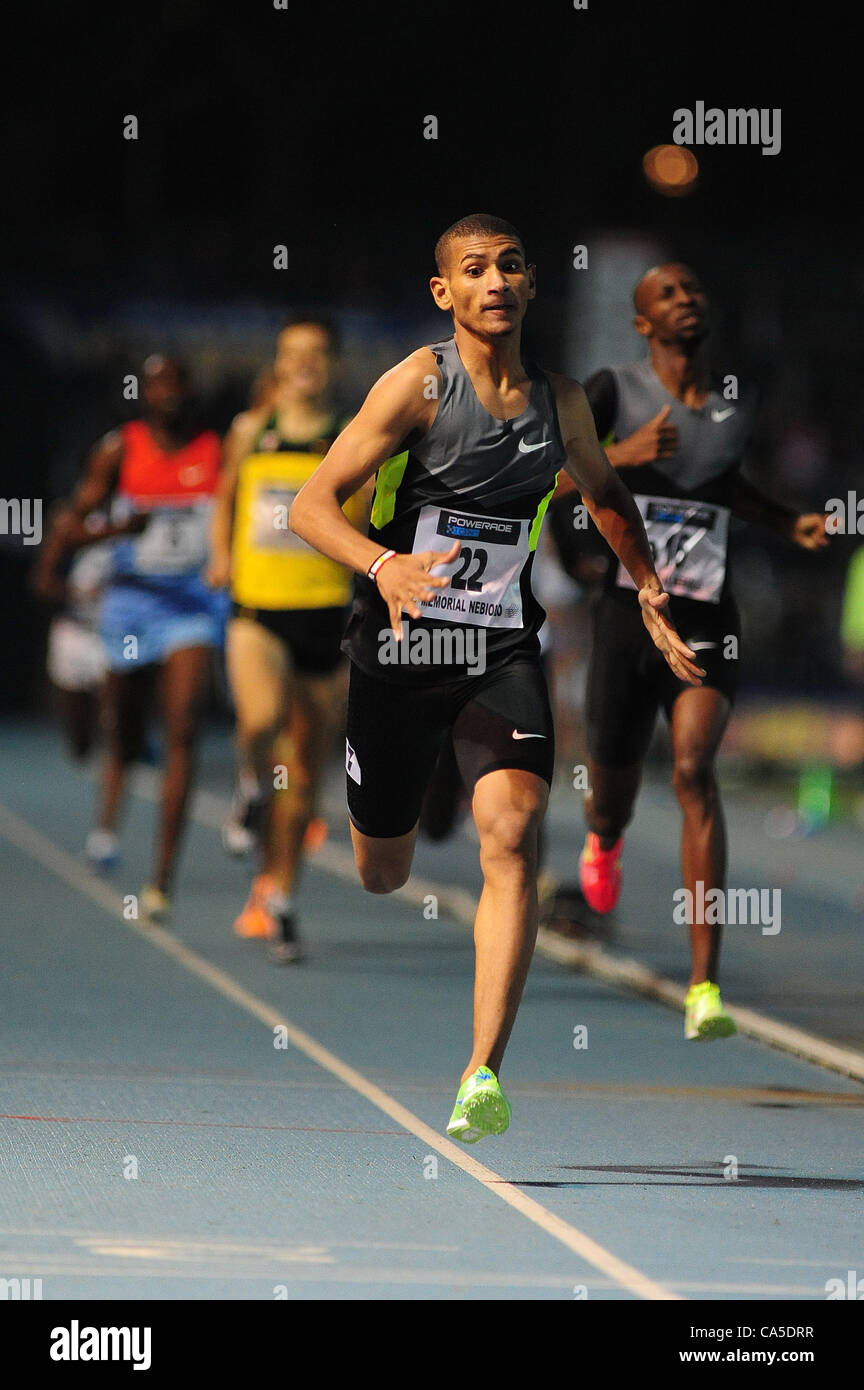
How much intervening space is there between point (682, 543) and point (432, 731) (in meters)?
1.76

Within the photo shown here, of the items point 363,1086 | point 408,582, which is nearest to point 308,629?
point 363,1086

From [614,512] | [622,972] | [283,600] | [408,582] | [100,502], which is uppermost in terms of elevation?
[100,502]

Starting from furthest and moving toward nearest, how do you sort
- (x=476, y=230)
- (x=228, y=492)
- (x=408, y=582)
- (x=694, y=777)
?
(x=228, y=492), (x=694, y=777), (x=476, y=230), (x=408, y=582)

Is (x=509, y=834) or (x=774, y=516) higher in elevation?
(x=774, y=516)

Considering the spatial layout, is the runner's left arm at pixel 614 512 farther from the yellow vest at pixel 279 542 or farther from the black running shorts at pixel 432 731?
the yellow vest at pixel 279 542

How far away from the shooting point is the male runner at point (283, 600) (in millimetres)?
9914

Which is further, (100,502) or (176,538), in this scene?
(176,538)

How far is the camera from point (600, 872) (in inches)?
325

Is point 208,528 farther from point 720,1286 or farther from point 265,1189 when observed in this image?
point 720,1286

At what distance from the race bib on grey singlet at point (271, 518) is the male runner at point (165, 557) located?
1.00 meters

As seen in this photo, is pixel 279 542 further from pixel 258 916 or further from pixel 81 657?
pixel 81 657

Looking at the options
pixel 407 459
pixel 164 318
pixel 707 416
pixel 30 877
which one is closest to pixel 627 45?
pixel 164 318

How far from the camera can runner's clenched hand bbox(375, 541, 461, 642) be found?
5352 millimetres

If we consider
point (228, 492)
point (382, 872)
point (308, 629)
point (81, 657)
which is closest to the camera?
point (382, 872)
